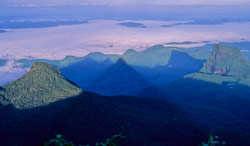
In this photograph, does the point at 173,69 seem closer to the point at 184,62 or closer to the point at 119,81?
the point at 184,62

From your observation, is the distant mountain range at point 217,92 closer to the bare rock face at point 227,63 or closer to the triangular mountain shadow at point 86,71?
the bare rock face at point 227,63

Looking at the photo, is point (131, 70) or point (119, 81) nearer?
point (119, 81)

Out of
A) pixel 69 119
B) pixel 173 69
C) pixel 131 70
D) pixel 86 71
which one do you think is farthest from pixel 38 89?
pixel 173 69

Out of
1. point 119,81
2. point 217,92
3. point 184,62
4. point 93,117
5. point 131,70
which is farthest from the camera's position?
point 184,62

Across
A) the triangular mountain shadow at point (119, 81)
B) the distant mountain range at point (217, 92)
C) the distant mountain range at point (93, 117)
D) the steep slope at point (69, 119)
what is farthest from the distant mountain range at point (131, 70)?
the steep slope at point (69, 119)

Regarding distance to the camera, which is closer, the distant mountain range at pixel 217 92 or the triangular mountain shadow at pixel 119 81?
the distant mountain range at pixel 217 92
